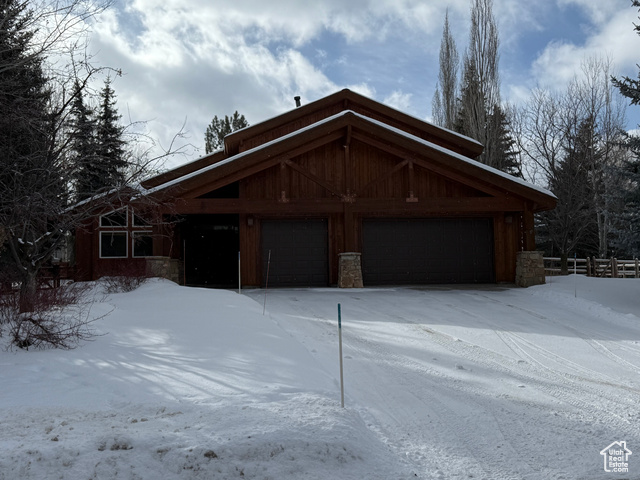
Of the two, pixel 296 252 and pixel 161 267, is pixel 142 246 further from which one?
pixel 296 252

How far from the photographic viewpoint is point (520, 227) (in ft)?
55.1

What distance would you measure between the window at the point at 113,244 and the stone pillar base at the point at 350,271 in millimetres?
7178

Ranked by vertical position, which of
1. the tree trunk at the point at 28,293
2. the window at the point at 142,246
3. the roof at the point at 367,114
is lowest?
the tree trunk at the point at 28,293

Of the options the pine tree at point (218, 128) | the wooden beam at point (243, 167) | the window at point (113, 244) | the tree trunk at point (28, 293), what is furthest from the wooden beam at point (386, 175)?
the pine tree at point (218, 128)

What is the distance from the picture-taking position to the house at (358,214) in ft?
51.1

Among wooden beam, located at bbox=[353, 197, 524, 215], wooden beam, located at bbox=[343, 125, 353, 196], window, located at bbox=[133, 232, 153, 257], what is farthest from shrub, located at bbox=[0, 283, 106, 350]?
wooden beam, located at bbox=[353, 197, 524, 215]

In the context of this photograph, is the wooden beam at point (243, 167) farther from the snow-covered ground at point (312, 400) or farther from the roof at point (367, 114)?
the snow-covered ground at point (312, 400)

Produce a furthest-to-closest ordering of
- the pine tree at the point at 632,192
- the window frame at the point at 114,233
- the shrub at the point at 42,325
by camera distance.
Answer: the window frame at the point at 114,233 → the pine tree at the point at 632,192 → the shrub at the point at 42,325

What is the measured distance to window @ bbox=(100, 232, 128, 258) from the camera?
16.2 meters

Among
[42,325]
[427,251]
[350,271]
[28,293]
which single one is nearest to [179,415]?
[42,325]

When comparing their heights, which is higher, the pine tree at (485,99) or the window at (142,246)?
the pine tree at (485,99)

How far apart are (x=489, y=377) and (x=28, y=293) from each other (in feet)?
21.7

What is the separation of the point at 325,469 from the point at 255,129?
53.8 ft

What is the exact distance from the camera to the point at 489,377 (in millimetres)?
5969
